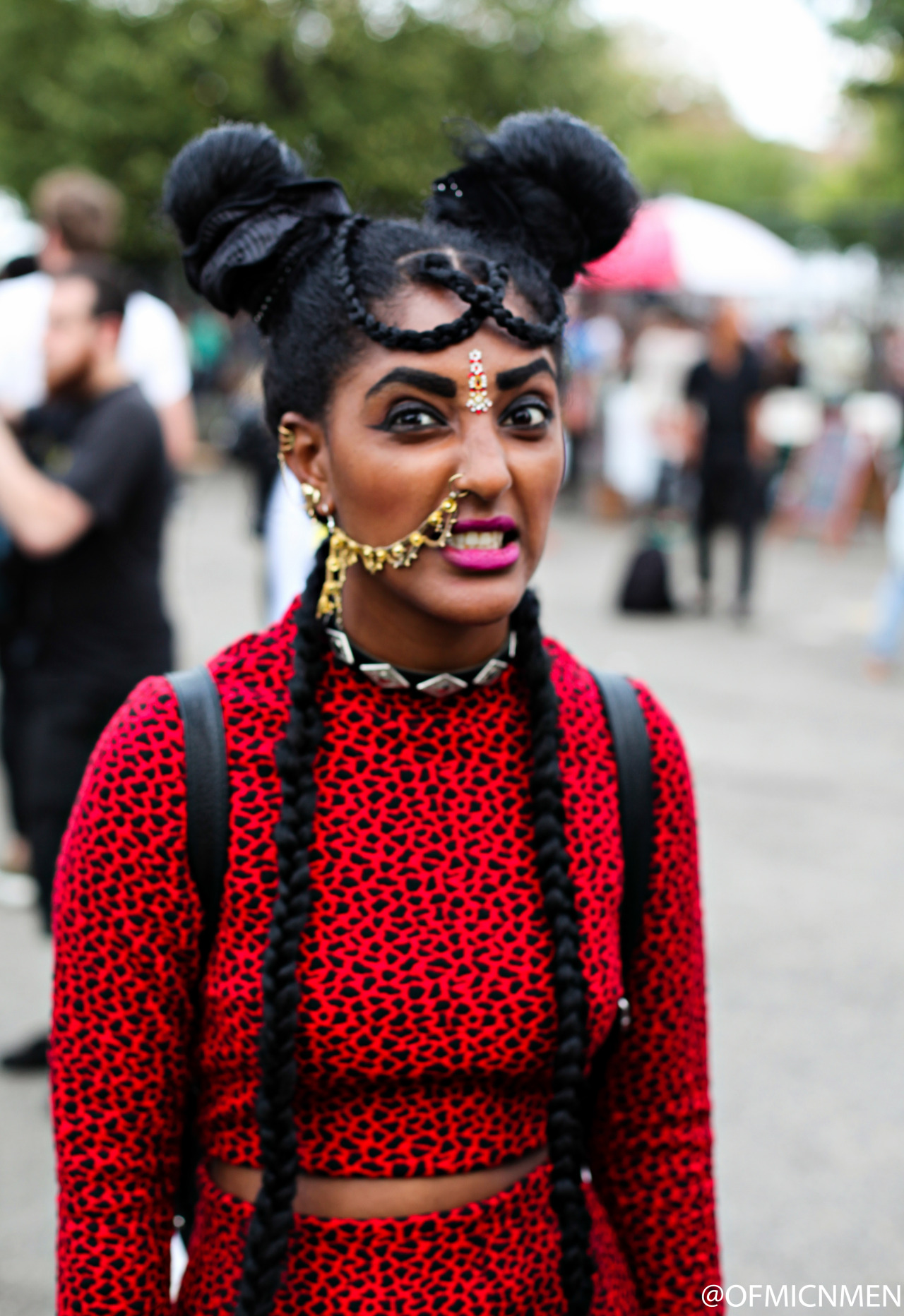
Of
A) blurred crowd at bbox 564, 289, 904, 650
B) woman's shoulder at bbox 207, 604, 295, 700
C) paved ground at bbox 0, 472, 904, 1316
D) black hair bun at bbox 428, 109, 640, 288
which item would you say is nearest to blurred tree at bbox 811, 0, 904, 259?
blurred crowd at bbox 564, 289, 904, 650

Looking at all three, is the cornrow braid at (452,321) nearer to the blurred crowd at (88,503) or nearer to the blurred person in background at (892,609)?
the blurred crowd at (88,503)

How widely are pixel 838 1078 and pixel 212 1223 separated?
2836 millimetres

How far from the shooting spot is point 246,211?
1653 millimetres

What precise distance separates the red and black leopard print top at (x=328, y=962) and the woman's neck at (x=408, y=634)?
0.14ft

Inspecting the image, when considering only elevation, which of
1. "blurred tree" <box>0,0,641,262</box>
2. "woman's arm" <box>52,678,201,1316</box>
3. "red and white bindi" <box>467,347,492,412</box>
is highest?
"blurred tree" <box>0,0,641,262</box>

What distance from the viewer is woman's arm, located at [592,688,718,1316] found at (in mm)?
1686

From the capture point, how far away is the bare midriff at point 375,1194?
5.00 ft

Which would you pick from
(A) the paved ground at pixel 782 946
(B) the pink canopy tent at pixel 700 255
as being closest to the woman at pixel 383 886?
(A) the paved ground at pixel 782 946

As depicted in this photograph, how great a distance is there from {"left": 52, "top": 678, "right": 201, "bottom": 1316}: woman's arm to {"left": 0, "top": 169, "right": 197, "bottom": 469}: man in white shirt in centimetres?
272

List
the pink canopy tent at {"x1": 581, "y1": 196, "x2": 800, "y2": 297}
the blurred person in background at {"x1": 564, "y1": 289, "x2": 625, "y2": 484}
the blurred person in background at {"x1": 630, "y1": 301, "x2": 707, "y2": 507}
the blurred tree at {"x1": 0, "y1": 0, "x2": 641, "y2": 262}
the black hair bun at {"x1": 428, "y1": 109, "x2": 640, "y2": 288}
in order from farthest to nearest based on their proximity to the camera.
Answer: the blurred tree at {"x1": 0, "y1": 0, "x2": 641, "y2": 262}, the blurred person in background at {"x1": 564, "y1": 289, "x2": 625, "y2": 484}, the pink canopy tent at {"x1": 581, "y1": 196, "x2": 800, "y2": 297}, the blurred person in background at {"x1": 630, "y1": 301, "x2": 707, "y2": 507}, the black hair bun at {"x1": 428, "y1": 109, "x2": 640, "y2": 288}

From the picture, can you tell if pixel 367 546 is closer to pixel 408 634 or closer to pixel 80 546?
pixel 408 634

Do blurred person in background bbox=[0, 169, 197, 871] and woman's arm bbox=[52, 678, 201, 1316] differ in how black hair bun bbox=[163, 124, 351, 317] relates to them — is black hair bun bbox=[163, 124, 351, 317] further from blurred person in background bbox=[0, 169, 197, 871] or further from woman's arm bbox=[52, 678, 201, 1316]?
blurred person in background bbox=[0, 169, 197, 871]

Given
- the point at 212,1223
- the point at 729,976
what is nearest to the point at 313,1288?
the point at 212,1223

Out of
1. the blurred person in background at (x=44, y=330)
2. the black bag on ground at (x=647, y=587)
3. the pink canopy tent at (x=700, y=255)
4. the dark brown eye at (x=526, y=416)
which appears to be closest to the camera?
the dark brown eye at (x=526, y=416)
